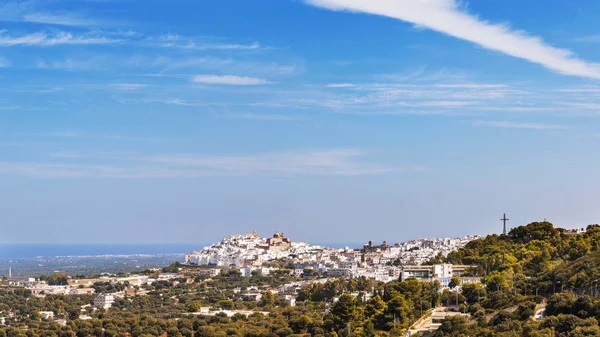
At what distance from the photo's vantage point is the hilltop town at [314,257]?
76.7 metres

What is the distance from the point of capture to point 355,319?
38031 mm

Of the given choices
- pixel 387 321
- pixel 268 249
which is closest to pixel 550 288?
pixel 387 321

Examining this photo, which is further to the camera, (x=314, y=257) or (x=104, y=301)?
(x=314, y=257)

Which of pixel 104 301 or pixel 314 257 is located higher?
pixel 314 257

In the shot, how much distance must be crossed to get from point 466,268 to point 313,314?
12.3 meters

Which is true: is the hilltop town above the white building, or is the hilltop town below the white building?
above

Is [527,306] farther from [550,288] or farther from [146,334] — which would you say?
[146,334]

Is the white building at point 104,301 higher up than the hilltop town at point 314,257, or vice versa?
the hilltop town at point 314,257

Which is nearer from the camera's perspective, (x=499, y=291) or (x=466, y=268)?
(x=499, y=291)

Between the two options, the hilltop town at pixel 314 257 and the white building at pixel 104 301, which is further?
the hilltop town at pixel 314 257

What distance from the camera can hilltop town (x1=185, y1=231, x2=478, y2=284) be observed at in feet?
252

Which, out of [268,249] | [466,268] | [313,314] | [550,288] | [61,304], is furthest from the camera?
[268,249]

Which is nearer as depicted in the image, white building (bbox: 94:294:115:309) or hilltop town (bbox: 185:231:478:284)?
white building (bbox: 94:294:115:309)

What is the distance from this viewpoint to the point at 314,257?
305 ft
